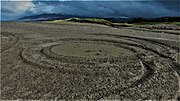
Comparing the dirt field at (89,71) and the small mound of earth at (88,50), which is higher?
the small mound of earth at (88,50)

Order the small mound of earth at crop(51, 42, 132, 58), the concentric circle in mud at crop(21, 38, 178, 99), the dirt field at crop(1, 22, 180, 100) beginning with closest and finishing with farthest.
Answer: the dirt field at crop(1, 22, 180, 100) < the concentric circle in mud at crop(21, 38, 178, 99) < the small mound of earth at crop(51, 42, 132, 58)

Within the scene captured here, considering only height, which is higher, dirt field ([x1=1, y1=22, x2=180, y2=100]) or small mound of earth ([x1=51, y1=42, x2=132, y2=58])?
small mound of earth ([x1=51, y1=42, x2=132, y2=58])

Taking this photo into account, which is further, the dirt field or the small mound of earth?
the small mound of earth

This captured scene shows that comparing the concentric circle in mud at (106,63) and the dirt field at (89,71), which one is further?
the concentric circle in mud at (106,63)

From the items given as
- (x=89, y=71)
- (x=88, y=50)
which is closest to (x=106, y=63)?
(x=89, y=71)

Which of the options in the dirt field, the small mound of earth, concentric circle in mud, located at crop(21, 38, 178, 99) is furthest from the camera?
the small mound of earth

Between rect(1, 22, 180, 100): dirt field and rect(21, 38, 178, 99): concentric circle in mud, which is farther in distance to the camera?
rect(21, 38, 178, 99): concentric circle in mud

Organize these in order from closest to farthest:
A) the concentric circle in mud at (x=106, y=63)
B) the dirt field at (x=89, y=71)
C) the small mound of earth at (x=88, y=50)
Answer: the dirt field at (x=89, y=71), the concentric circle in mud at (x=106, y=63), the small mound of earth at (x=88, y=50)

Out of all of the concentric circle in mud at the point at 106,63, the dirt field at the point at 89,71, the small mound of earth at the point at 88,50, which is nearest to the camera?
the dirt field at the point at 89,71

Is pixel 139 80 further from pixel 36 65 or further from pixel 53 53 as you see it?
pixel 53 53
